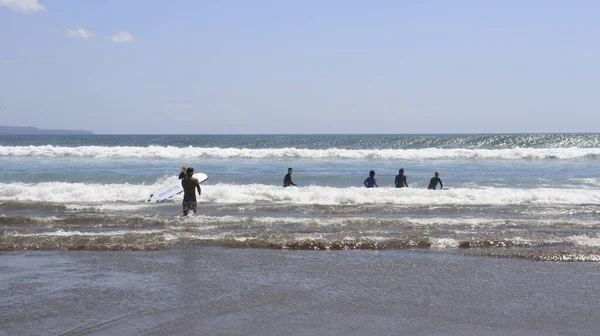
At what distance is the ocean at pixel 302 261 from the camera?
6.35 m

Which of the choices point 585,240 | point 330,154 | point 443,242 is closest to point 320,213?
point 443,242

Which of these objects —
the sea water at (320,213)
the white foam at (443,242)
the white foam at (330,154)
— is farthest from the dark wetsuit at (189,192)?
the white foam at (330,154)

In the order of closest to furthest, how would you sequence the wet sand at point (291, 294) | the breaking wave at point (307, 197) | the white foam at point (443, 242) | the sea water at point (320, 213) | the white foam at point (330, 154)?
1. the wet sand at point (291, 294)
2. the white foam at point (443, 242)
3. the sea water at point (320, 213)
4. the breaking wave at point (307, 197)
5. the white foam at point (330, 154)

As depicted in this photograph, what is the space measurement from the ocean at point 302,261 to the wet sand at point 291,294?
0.09 feet

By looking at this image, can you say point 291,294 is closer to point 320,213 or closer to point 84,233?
point 84,233

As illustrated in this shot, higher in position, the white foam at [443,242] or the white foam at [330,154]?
the white foam at [330,154]

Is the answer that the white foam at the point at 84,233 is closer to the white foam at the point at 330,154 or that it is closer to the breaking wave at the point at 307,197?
the breaking wave at the point at 307,197

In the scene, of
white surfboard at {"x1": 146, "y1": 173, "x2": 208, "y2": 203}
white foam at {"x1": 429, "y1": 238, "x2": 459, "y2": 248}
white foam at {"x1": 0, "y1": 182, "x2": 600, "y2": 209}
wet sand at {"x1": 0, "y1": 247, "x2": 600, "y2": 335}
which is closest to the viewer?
wet sand at {"x1": 0, "y1": 247, "x2": 600, "y2": 335}

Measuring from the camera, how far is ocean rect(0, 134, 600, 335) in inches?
250

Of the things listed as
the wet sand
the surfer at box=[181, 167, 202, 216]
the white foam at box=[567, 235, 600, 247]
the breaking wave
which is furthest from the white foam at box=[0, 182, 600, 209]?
the wet sand

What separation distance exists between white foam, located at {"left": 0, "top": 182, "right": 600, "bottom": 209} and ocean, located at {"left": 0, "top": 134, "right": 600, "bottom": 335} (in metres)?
0.07

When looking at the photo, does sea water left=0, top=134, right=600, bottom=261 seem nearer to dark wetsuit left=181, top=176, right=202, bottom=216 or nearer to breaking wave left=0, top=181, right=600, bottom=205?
breaking wave left=0, top=181, right=600, bottom=205

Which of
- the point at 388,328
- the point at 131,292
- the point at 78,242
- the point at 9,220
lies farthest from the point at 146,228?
the point at 388,328

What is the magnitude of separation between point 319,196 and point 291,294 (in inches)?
450
